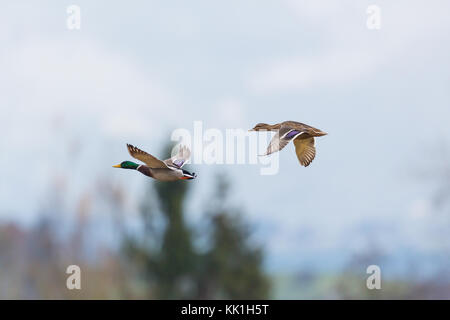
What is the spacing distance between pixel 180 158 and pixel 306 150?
652mm

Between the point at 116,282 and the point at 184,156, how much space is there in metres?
7.72

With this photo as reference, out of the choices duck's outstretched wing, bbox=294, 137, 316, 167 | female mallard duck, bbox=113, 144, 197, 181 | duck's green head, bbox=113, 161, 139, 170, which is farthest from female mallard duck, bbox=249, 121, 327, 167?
duck's green head, bbox=113, 161, 139, 170

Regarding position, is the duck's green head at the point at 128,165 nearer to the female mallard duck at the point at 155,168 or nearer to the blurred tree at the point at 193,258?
the female mallard duck at the point at 155,168

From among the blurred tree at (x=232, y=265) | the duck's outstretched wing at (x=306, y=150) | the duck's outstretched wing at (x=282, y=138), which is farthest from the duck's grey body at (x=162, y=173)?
the blurred tree at (x=232, y=265)

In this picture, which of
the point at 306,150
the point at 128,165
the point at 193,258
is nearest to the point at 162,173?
the point at 128,165

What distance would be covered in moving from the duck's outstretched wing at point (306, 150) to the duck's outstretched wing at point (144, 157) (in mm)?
778

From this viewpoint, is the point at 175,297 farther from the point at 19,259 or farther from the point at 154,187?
the point at 19,259

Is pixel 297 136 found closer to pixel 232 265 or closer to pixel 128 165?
pixel 128 165

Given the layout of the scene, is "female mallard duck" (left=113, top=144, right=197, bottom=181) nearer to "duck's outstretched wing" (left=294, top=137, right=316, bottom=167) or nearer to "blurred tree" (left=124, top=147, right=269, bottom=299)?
"duck's outstretched wing" (left=294, top=137, right=316, bottom=167)

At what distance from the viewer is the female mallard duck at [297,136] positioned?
2.51m

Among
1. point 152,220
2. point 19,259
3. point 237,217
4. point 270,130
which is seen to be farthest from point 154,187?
point 270,130

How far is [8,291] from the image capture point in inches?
406

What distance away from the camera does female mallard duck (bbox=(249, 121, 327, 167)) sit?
251cm
